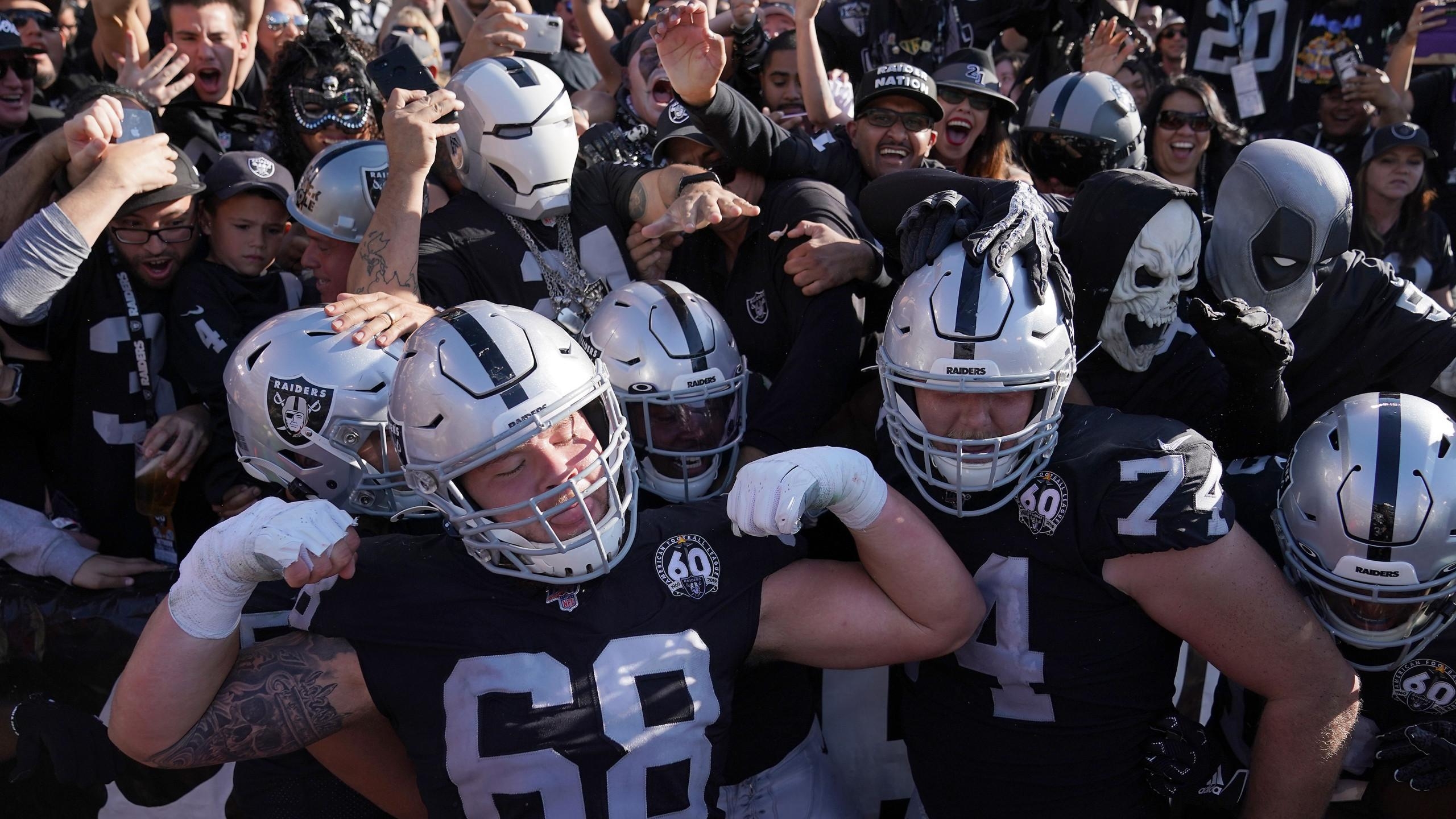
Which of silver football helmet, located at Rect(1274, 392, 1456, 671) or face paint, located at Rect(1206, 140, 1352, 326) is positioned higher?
face paint, located at Rect(1206, 140, 1352, 326)

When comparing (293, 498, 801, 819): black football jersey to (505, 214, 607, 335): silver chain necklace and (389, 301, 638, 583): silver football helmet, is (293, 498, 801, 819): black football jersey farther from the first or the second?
(505, 214, 607, 335): silver chain necklace

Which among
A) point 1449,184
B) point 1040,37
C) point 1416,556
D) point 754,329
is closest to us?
point 1416,556

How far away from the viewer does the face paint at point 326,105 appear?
449cm

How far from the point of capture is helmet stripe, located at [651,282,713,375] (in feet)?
10.2

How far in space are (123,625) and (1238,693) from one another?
298cm

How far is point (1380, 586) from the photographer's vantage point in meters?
2.55

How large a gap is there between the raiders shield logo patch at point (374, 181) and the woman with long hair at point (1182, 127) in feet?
10.3

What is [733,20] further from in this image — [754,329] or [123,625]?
[123,625]

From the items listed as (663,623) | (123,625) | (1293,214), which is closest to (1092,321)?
(1293,214)

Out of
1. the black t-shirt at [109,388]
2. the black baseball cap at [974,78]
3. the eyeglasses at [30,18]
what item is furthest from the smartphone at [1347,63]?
the eyeglasses at [30,18]

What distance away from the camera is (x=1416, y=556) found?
2.53 meters

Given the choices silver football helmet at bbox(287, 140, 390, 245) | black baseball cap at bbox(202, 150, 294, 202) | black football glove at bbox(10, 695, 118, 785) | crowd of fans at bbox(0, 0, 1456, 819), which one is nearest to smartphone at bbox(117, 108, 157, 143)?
crowd of fans at bbox(0, 0, 1456, 819)

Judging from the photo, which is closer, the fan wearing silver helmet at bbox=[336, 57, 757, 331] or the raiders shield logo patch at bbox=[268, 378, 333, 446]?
the raiders shield logo patch at bbox=[268, 378, 333, 446]

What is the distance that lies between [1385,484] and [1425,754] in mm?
659
